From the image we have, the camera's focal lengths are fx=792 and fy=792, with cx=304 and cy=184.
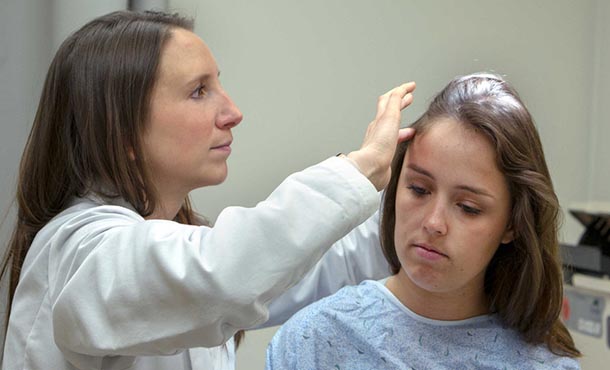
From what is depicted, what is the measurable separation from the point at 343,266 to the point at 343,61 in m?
0.68

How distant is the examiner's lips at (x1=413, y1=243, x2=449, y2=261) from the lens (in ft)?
3.95

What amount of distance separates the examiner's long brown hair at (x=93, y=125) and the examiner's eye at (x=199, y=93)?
6cm

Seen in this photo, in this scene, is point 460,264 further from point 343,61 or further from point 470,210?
point 343,61

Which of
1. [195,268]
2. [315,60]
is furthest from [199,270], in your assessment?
[315,60]

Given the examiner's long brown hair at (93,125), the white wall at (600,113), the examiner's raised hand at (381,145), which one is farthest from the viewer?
the white wall at (600,113)

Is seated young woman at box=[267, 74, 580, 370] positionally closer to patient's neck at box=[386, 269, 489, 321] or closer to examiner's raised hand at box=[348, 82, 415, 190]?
patient's neck at box=[386, 269, 489, 321]

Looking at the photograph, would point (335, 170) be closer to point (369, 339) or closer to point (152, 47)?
point (152, 47)

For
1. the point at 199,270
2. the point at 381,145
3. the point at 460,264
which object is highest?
the point at 381,145

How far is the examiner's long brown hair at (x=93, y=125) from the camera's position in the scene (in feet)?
3.49

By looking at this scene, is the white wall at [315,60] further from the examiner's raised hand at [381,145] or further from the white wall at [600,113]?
the examiner's raised hand at [381,145]

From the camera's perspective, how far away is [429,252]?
1.21 metres

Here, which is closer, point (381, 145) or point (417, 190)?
point (381, 145)

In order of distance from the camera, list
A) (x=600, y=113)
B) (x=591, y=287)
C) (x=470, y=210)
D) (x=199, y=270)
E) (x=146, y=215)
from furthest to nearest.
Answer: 1. (x=600, y=113)
2. (x=591, y=287)
3. (x=470, y=210)
4. (x=146, y=215)
5. (x=199, y=270)

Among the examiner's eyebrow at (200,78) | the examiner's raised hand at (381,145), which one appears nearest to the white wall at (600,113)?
the examiner's raised hand at (381,145)
